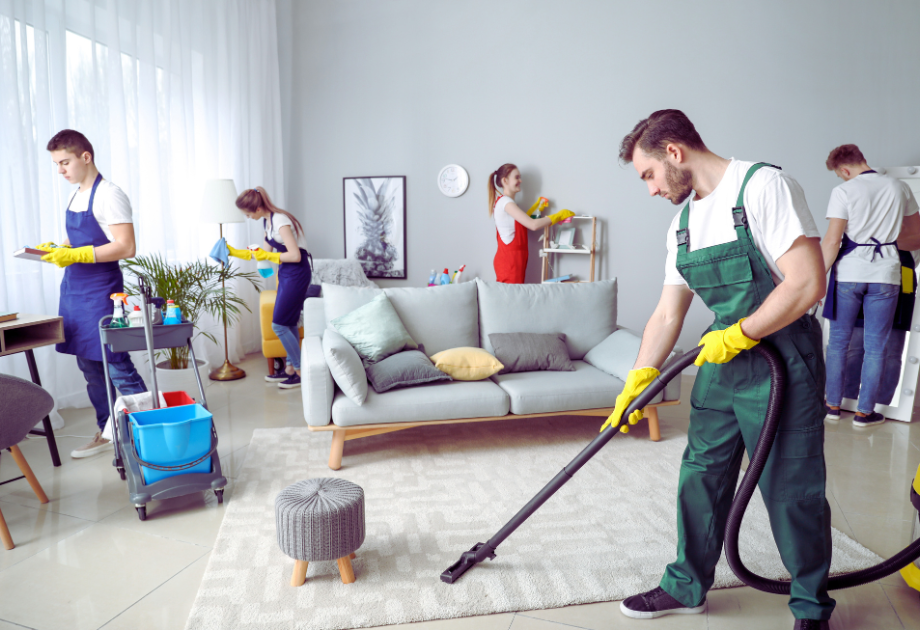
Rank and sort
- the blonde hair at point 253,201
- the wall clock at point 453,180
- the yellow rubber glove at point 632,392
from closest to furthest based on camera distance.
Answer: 1. the yellow rubber glove at point 632,392
2. the blonde hair at point 253,201
3. the wall clock at point 453,180

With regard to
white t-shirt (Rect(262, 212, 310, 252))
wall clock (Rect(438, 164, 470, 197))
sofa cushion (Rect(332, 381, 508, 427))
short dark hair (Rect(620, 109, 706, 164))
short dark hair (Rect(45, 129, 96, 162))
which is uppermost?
wall clock (Rect(438, 164, 470, 197))

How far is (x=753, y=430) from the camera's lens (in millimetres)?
1613

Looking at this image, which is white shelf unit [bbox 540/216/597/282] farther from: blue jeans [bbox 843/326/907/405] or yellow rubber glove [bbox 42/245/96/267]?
yellow rubber glove [bbox 42/245/96/267]

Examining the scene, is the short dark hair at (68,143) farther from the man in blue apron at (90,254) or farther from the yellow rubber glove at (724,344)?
the yellow rubber glove at (724,344)

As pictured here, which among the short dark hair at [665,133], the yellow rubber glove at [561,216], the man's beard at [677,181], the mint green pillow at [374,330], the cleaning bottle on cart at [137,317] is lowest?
the mint green pillow at [374,330]

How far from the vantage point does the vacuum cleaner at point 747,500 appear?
152cm

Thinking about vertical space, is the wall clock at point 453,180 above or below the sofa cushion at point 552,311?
above

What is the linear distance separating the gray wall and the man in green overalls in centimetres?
323

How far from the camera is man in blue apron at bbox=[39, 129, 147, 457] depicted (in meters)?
2.81

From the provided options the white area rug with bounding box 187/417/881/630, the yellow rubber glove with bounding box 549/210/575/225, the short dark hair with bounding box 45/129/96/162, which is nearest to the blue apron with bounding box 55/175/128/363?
the short dark hair with bounding box 45/129/96/162

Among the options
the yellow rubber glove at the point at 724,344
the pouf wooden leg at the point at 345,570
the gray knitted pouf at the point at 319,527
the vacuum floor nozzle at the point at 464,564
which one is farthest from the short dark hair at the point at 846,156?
the pouf wooden leg at the point at 345,570

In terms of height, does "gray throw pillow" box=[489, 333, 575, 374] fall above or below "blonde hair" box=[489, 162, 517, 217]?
below

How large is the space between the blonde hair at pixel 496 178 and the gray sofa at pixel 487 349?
1.44 meters

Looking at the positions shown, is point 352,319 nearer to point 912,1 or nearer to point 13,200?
point 13,200
